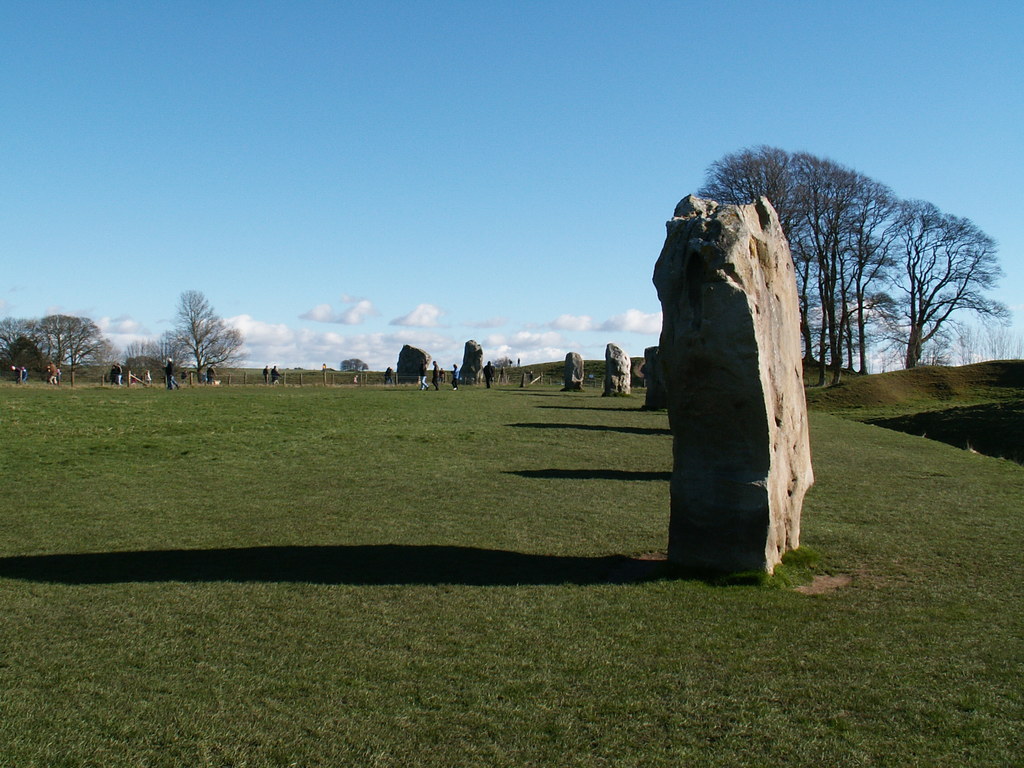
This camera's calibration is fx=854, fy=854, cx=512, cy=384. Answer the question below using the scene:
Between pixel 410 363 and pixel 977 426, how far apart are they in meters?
43.8

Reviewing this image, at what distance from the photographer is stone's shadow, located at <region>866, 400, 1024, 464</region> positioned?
2383 centimetres

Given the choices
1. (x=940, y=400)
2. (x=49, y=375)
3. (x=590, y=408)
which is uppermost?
(x=49, y=375)

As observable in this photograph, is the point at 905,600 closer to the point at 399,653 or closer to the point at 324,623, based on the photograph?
the point at 399,653

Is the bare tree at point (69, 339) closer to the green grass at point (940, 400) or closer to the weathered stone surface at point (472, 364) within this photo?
the weathered stone surface at point (472, 364)

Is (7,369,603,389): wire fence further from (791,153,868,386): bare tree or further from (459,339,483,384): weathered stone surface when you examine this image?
(791,153,868,386): bare tree

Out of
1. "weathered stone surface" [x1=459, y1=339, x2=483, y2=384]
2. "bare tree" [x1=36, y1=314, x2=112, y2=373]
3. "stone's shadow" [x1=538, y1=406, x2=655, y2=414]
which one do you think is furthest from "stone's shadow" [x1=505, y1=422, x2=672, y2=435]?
"bare tree" [x1=36, y1=314, x2=112, y2=373]

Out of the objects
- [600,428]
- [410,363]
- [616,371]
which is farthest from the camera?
[410,363]

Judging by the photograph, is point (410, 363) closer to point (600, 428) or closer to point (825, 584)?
point (600, 428)

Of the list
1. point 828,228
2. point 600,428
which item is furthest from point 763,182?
point 600,428

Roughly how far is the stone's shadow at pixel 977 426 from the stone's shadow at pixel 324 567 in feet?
58.0

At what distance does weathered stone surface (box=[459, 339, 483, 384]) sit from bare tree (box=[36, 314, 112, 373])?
29.3 meters

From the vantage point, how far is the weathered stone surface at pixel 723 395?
7.07 metres

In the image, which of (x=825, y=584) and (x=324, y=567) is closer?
(x=825, y=584)

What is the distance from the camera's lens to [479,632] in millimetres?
5867
